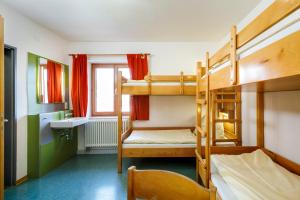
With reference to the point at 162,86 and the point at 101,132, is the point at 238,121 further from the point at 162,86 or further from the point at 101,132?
the point at 101,132

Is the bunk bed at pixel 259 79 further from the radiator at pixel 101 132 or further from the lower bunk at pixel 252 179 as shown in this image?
the radiator at pixel 101 132

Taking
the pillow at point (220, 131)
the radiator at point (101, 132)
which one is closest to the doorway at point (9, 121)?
the radiator at point (101, 132)

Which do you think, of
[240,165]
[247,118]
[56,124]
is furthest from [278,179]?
[56,124]

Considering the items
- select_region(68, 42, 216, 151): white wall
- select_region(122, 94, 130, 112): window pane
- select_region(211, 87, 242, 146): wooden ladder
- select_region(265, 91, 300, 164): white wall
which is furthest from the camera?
select_region(122, 94, 130, 112): window pane

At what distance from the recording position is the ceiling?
2508 mm

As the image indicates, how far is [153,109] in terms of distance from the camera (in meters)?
4.27

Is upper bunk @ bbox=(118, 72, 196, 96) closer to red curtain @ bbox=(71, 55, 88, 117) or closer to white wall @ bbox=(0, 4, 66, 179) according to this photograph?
red curtain @ bbox=(71, 55, 88, 117)

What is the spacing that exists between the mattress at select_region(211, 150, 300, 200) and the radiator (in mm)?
2486

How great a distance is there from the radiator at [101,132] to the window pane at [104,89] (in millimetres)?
387

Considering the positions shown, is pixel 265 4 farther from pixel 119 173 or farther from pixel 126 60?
pixel 119 173

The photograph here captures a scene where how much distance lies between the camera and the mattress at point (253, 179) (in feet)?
4.62

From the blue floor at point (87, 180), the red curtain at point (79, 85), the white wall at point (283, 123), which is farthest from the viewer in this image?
the red curtain at point (79, 85)

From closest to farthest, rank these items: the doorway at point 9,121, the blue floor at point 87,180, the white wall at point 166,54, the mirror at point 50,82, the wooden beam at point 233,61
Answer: the wooden beam at point 233,61 < the blue floor at point 87,180 < the doorway at point 9,121 < the mirror at point 50,82 < the white wall at point 166,54

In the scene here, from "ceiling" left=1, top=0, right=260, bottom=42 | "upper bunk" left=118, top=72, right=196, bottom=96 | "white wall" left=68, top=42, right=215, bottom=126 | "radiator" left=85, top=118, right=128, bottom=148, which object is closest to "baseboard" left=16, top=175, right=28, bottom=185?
"radiator" left=85, top=118, right=128, bottom=148
